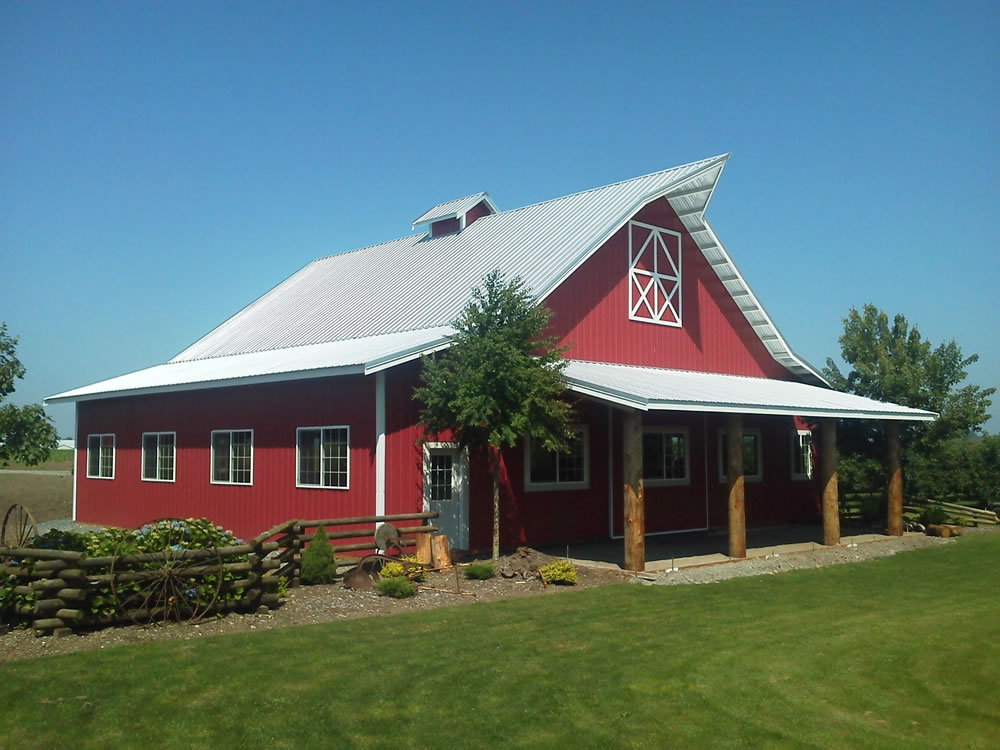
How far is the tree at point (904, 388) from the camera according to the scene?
2431 centimetres

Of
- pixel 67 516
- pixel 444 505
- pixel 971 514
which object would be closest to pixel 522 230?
pixel 444 505

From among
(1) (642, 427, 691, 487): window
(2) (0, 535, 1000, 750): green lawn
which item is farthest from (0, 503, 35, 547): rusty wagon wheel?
(1) (642, 427, 691, 487): window

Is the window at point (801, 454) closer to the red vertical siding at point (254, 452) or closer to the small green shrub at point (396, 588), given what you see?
the red vertical siding at point (254, 452)

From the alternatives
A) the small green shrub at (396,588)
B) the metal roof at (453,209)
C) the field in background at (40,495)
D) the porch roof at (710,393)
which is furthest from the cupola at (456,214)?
the small green shrub at (396,588)

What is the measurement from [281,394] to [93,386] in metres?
9.41

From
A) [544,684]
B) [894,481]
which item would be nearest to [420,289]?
[894,481]

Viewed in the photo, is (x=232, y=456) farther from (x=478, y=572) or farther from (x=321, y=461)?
(x=478, y=572)

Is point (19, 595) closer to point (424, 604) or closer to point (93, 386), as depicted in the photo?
point (424, 604)

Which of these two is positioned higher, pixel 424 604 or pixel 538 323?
pixel 538 323

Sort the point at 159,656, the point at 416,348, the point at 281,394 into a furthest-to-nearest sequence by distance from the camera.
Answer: the point at 281,394, the point at 416,348, the point at 159,656

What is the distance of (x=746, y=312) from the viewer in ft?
76.2

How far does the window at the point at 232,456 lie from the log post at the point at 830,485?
468 inches

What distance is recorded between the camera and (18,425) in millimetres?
18391

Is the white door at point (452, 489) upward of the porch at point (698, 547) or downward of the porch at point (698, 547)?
upward
